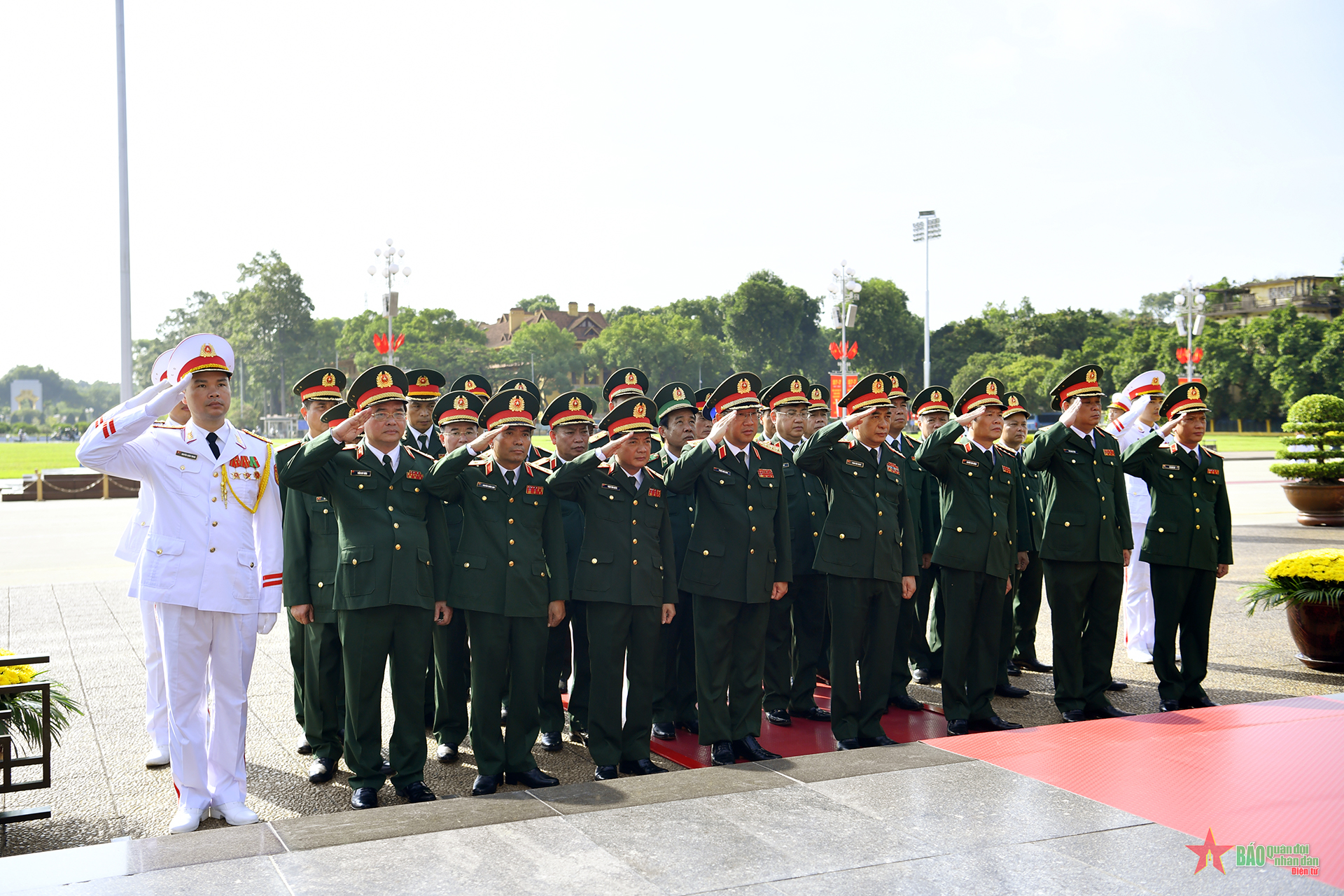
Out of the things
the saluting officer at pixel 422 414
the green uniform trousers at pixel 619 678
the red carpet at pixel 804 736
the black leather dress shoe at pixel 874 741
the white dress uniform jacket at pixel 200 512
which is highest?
the saluting officer at pixel 422 414

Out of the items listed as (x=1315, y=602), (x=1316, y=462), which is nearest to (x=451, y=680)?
(x=1315, y=602)

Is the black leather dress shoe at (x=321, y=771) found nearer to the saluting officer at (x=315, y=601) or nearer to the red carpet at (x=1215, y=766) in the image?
the saluting officer at (x=315, y=601)

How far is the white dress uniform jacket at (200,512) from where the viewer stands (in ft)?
14.3

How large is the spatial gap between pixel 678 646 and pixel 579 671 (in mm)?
648

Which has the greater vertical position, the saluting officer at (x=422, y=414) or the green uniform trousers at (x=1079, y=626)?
the saluting officer at (x=422, y=414)

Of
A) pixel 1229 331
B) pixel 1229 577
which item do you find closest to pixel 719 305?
pixel 1229 331

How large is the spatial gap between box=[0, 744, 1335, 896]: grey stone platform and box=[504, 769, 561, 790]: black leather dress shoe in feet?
1.51

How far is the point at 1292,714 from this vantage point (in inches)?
221

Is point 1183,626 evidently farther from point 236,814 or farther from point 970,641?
point 236,814

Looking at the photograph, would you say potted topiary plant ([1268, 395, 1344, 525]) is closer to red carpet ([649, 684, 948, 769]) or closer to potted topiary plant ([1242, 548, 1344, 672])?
potted topiary plant ([1242, 548, 1344, 672])

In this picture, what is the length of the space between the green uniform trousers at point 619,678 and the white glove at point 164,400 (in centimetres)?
216

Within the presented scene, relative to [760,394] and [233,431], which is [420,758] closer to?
[233,431]

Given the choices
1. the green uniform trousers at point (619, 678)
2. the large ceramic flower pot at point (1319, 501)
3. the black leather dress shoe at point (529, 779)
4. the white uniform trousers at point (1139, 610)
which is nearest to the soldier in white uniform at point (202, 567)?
the black leather dress shoe at point (529, 779)

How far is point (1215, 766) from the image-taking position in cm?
468
